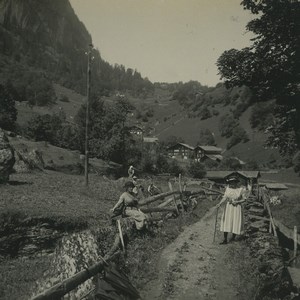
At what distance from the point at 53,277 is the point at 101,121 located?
138ft

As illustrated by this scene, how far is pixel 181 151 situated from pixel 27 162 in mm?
86807

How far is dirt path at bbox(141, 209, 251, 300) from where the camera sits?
7797 mm

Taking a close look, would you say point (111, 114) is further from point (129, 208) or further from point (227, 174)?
point (129, 208)

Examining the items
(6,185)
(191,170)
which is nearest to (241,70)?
(6,185)

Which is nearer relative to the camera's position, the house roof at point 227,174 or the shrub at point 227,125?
the house roof at point 227,174

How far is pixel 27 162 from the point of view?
33.1m

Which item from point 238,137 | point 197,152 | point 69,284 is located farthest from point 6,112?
point 238,137

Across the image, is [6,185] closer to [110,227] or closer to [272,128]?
[110,227]

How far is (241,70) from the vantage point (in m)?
17.3

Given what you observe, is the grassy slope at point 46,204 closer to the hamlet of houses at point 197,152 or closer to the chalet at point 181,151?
the hamlet of houses at point 197,152

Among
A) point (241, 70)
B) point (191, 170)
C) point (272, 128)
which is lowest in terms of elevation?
point (191, 170)

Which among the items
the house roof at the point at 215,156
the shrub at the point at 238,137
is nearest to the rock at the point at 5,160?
the house roof at the point at 215,156

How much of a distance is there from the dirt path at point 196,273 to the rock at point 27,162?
2219 centimetres

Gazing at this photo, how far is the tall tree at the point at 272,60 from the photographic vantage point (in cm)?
1605
